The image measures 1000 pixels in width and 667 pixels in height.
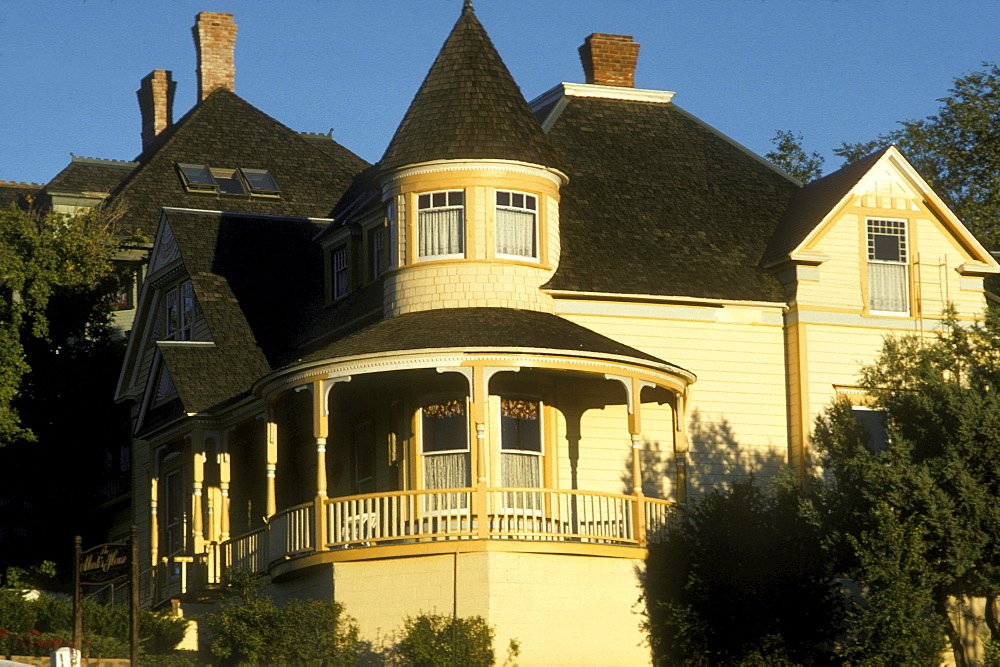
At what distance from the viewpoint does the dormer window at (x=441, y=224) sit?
3138cm

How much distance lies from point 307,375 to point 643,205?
8660mm

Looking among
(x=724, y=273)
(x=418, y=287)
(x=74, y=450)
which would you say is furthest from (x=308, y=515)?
(x=74, y=450)

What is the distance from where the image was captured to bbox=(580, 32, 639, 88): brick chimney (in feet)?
125

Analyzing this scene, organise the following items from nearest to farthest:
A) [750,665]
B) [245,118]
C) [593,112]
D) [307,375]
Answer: [750,665] < [307,375] < [593,112] < [245,118]

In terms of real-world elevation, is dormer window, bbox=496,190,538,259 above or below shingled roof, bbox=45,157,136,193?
below

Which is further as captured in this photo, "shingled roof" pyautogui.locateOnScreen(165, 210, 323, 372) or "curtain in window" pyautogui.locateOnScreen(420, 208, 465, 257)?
"shingled roof" pyautogui.locateOnScreen(165, 210, 323, 372)

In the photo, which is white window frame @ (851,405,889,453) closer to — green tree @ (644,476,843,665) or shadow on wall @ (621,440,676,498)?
shadow on wall @ (621,440,676,498)

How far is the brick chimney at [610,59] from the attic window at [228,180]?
13.1 meters

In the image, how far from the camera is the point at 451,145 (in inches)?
1239

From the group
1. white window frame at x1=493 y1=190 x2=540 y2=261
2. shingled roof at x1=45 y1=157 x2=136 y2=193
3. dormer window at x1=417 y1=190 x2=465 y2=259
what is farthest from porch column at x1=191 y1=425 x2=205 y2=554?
shingled roof at x1=45 y1=157 x2=136 y2=193

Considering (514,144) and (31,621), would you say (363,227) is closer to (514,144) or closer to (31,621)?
(514,144)

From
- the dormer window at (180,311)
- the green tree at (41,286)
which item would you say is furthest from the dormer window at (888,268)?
the green tree at (41,286)

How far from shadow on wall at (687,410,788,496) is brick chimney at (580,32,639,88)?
9.49 meters

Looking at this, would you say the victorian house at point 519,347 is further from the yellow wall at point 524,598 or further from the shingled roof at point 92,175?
the shingled roof at point 92,175
